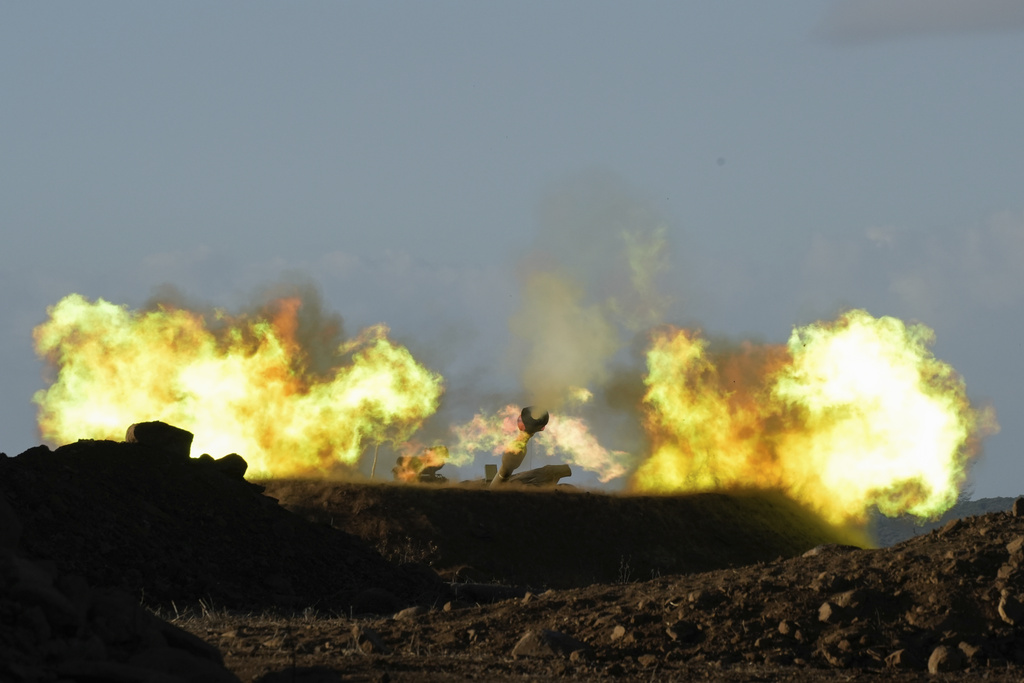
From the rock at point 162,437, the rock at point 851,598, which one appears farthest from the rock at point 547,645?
the rock at point 162,437

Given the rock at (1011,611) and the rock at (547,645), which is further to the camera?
the rock at (1011,611)

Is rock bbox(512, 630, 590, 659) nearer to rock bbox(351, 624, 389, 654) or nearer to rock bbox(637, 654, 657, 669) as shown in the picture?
rock bbox(637, 654, 657, 669)

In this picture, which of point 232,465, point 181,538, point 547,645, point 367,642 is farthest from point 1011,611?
point 232,465

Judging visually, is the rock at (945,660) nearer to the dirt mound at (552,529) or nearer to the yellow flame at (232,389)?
the dirt mound at (552,529)

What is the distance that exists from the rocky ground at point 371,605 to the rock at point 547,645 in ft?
0.08

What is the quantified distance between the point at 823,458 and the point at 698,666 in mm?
32812

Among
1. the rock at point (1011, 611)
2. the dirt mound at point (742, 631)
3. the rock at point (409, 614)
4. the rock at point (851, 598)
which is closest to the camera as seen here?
the dirt mound at point (742, 631)

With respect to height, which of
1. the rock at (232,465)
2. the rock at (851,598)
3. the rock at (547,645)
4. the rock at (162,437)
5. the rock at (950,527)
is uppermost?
the rock at (162,437)

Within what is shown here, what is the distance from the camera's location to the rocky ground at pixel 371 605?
1109cm

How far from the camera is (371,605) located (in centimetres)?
2283

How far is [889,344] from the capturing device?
140ft

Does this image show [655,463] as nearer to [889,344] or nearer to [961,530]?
[889,344]

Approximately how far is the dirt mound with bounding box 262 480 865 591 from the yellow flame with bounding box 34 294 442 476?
18.8ft

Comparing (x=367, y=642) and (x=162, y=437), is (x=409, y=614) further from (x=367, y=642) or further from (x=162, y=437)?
(x=162, y=437)
